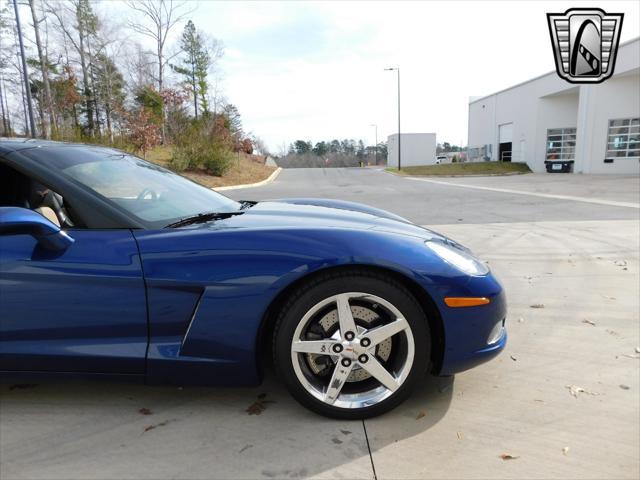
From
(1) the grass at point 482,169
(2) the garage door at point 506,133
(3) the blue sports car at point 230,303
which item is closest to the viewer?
(3) the blue sports car at point 230,303

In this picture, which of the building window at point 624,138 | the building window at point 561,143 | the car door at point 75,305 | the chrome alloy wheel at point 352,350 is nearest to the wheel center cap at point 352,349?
the chrome alloy wheel at point 352,350

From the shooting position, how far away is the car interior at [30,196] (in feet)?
6.75

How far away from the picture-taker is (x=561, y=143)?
30938mm

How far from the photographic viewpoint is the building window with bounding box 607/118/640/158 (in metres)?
24.7

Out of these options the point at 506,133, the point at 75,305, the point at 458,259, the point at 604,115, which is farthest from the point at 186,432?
the point at 506,133

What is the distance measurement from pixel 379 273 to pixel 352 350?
1.23 feet

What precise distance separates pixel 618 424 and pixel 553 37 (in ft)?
40.0

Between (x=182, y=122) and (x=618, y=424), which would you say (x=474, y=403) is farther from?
(x=182, y=122)

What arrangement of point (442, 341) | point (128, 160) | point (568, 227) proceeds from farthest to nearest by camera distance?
point (568, 227), point (128, 160), point (442, 341)

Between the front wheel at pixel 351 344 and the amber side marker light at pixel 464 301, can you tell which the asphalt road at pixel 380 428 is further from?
the amber side marker light at pixel 464 301

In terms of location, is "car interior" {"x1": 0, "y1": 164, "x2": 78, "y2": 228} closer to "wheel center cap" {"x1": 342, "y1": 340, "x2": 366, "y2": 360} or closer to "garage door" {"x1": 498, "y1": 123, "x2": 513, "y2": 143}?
"wheel center cap" {"x1": 342, "y1": 340, "x2": 366, "y2": 360}

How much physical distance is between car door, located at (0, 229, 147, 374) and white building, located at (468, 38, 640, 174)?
1146 inches

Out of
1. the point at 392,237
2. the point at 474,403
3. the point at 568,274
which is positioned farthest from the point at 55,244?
the point at 568,274

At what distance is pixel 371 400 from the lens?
1945 millimetres
